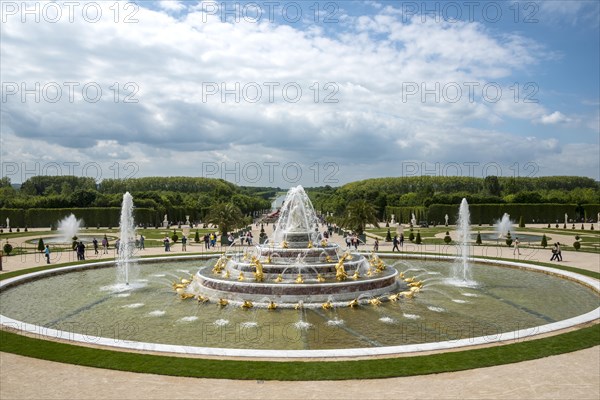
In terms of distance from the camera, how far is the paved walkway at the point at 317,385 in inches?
393

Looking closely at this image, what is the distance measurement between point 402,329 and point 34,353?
11.0 meters

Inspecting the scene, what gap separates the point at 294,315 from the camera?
18.0m

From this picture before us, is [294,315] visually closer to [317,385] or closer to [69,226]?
[317,385]

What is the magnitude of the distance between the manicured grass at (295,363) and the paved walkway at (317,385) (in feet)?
0.90

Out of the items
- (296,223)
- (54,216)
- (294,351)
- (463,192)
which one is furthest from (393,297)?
(463,192)

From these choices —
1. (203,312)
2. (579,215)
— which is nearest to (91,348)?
(203,312)

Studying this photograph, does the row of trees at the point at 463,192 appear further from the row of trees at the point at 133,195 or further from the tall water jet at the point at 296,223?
the tall water jet at the point at 296,223

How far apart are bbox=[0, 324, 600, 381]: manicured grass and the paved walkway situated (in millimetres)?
276

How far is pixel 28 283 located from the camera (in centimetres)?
2495

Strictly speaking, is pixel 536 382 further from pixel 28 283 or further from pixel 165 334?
pixel 28 283

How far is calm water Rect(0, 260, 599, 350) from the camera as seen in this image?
A: 592 inches

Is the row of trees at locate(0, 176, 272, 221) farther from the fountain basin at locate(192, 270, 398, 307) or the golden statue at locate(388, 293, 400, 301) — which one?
the golden statue at locate(388, 293, 400, 301)

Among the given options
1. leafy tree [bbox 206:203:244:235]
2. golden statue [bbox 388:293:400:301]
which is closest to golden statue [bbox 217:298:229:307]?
golden statue [bbox 388:293:400:301]

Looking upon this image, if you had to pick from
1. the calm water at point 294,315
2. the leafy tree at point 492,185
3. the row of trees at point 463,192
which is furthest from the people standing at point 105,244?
the leafy tree at point 492,185
